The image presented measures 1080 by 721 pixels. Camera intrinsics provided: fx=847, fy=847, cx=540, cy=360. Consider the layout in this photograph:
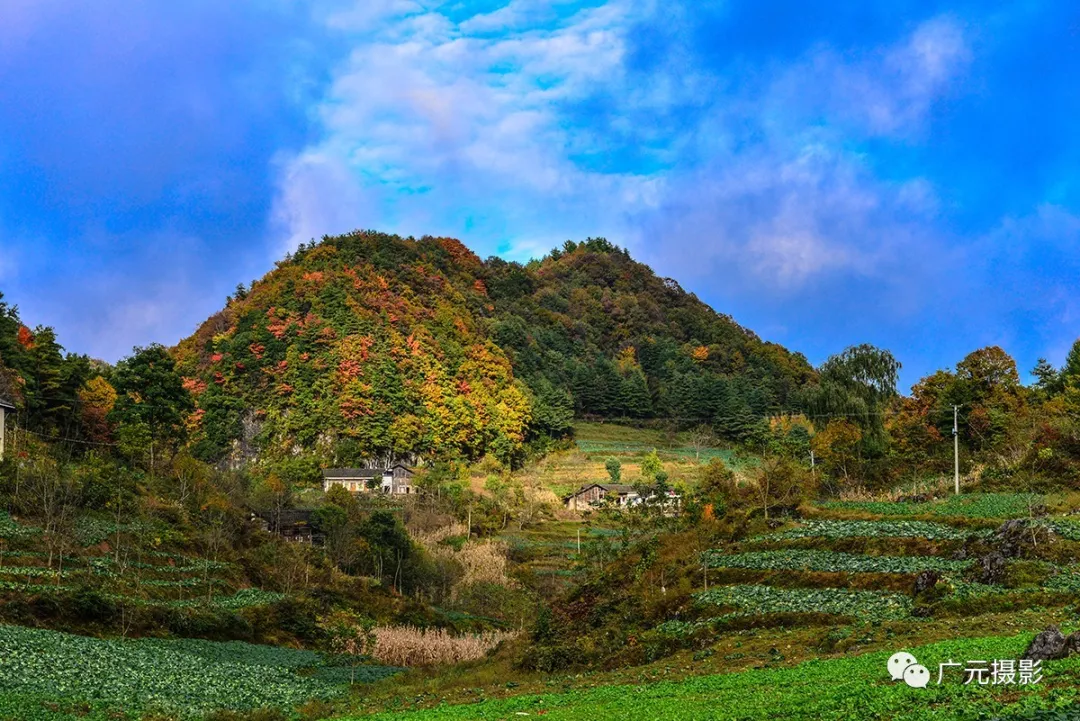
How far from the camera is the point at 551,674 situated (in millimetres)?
30547

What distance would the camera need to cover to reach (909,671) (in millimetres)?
15289

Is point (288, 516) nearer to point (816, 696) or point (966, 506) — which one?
point (966, 506)

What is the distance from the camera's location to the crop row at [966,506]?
46938 mm

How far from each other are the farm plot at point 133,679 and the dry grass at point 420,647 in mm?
7862

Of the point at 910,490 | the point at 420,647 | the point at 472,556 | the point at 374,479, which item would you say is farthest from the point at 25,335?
the point at 910,490

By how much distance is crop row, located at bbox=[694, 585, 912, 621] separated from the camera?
30.9m

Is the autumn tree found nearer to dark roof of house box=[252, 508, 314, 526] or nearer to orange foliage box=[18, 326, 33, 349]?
orange foliage box=[18, 326, 33, 349]

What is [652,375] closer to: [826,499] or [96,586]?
[826,499]

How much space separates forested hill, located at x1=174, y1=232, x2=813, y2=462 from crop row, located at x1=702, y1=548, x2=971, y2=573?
6718cm

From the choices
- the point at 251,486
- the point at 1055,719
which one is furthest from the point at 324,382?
the point at 1055,719

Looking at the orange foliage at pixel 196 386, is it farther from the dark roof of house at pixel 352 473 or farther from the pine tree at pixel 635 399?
the pine tree at pixel 635 399

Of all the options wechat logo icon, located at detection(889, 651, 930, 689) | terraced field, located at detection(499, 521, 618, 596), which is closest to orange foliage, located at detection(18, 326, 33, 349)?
terraced field, located at detection(499, 521, 618, 596)

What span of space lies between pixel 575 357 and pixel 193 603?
409 feet

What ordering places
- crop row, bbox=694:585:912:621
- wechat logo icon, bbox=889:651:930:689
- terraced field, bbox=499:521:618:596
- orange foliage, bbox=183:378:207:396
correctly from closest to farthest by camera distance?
wechat logo icon, bbox=889:651:930:689, crop row, bbox=694:585:912:621, terraced field, bbox=499:521:618:596, orange foliage, bbox=183:378:207:396
